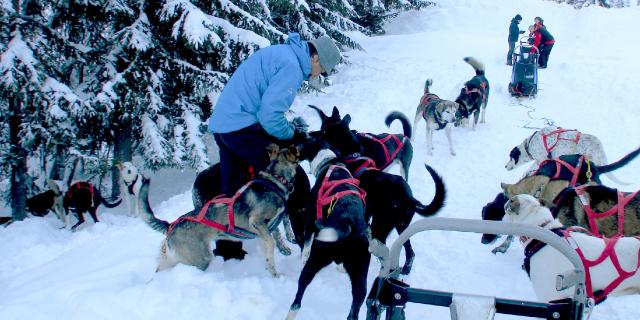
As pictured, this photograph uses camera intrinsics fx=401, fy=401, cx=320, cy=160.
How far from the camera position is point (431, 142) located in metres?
7.57

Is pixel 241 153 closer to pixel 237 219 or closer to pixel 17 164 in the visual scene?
pixel 237 219

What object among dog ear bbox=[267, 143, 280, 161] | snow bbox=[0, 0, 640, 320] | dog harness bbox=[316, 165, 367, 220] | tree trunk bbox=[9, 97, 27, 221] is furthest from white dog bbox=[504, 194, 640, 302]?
tree trunk bbox=[9, 97, 27, 221]

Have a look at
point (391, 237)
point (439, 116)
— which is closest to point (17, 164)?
point (391, 237)

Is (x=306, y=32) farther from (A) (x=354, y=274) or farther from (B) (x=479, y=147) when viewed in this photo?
(A) (x=354, y=274)

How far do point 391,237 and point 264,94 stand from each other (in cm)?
234

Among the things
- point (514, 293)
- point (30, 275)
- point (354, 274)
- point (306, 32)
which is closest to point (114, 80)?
Result: point (30, 275)

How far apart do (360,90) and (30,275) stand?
8.92 m

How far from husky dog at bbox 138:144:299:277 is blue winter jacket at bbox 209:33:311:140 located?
14.5 inches

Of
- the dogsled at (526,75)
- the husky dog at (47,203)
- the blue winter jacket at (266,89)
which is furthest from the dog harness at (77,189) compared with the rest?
the dogsled at (526,75)

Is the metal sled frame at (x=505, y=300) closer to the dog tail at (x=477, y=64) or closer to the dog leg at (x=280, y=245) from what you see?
the dog leg at (x=280, y=245)

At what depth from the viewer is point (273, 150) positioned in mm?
3627

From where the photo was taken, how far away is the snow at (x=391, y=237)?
3.07m

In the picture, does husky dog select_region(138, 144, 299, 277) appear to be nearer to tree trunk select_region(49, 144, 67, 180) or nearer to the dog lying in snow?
the dog lying in snow

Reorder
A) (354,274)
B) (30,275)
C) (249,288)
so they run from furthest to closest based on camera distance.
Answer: (30,275) → (249,288) → (354,274)
